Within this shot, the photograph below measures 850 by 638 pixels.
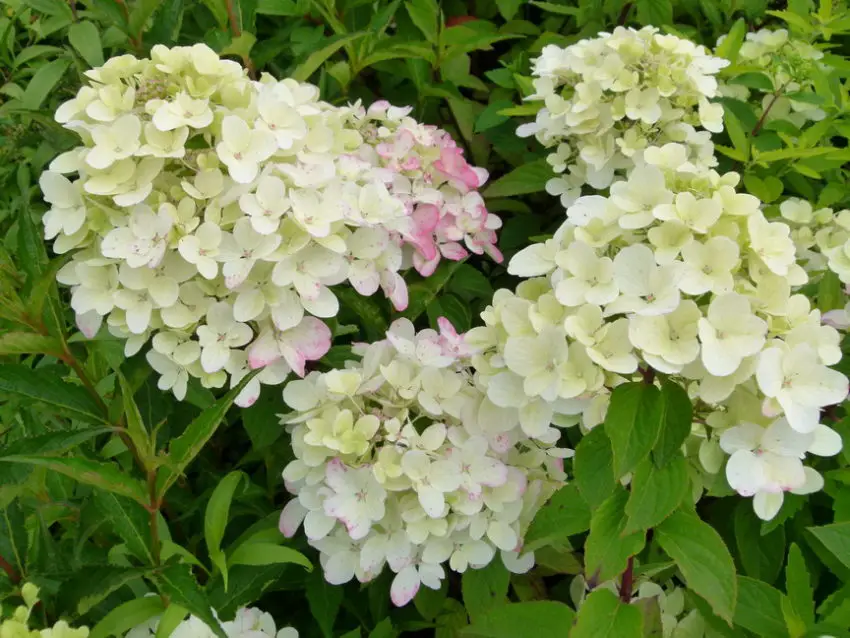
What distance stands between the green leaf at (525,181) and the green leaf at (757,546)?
0.78 m

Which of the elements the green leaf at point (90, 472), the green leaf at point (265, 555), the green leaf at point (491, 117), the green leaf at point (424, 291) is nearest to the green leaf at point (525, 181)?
the green leaf at point (491, 117)

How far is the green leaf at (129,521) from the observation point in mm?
954

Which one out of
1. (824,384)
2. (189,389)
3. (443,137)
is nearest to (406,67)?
(443,137)

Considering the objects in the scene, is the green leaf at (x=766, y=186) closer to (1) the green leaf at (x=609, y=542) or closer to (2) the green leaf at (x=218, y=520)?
(1) the green leaf at (x=609, y=542)

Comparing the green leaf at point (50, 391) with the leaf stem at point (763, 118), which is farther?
the leaf stem at point (763, 118)

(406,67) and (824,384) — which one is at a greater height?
(824,384)

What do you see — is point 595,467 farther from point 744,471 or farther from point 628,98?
point 628,98

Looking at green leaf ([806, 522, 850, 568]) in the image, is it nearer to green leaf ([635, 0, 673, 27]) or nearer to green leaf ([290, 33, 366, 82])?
green leaf ([290, 33, 366, 82])

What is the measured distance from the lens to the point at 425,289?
1.40m

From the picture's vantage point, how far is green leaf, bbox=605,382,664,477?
776mm

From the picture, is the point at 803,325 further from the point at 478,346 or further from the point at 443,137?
the point at 443,137

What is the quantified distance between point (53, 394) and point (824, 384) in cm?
96

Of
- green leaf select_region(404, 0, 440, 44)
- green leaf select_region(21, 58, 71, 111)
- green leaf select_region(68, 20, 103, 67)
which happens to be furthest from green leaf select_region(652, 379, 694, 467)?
green leaf select_region(21, 58, 71, 111)

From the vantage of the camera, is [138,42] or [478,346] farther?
[138,42]
